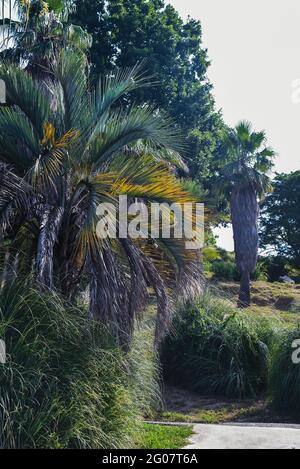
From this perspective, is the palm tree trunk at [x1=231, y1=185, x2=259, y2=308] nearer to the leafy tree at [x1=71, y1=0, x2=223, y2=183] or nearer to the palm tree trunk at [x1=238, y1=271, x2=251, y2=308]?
the palm tree trunk at [x1=238, y1=271, x2=251, y2=308]

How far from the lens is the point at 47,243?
9133mm

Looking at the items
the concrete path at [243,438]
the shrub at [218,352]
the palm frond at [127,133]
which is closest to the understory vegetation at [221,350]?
the shrub at [218,352]

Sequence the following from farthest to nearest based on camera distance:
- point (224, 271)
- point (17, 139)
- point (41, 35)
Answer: point (224, 271) → point (41, 35) → point (17, 139)

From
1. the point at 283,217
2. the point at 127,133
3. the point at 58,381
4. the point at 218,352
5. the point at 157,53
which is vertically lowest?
the point at 218,352

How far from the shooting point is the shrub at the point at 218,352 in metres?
14.7

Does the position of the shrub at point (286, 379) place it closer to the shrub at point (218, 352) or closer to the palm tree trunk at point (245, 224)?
the shrub at point (218, 352)

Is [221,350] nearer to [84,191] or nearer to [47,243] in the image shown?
[84,191]

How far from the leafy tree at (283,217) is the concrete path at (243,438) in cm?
3737

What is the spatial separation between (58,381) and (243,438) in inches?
105

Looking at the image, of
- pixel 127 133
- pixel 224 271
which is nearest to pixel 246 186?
pixel 224 271

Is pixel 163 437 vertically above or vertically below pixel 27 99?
below

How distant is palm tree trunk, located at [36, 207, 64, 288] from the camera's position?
880cm
